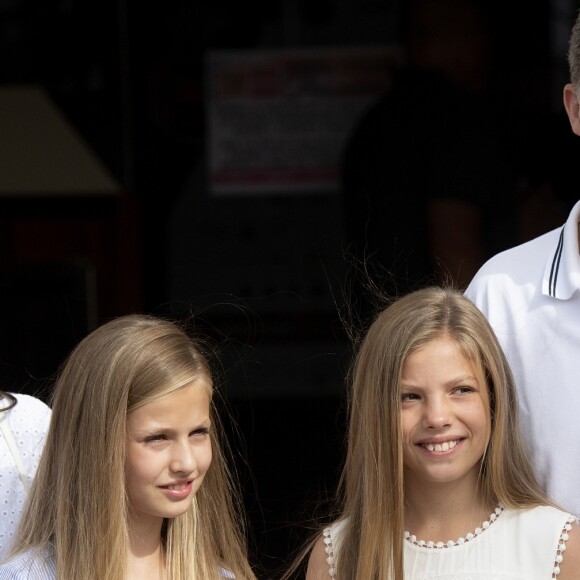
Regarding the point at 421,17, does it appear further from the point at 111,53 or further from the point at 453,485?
the point at 453,485

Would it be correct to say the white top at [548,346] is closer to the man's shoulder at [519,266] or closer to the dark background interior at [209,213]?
the man's shoulder at [519,266]

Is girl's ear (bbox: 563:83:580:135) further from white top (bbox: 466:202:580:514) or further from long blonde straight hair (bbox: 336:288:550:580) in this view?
long blonde straight hair (bbox: 336:288:550:580)

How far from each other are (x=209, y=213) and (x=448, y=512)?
2.72 metres

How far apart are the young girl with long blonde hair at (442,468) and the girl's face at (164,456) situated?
0.34 metres

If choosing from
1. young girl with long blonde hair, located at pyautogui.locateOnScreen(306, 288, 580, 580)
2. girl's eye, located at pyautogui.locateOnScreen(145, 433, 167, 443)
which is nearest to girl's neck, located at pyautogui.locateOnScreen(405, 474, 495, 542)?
young girl with long blonde hair, located at pyautogui.locateOnScreen(306, 288, 580, 580)

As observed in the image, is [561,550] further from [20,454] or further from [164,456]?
[20,454]

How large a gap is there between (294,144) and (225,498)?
260 cm

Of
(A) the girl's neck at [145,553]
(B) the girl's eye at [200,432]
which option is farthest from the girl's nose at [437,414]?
(A) the girl's neck at [145,553]

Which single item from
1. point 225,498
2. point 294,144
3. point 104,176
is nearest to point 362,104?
point 294,144

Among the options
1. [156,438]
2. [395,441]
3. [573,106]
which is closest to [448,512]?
[395,441]

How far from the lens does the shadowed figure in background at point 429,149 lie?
4.43 m

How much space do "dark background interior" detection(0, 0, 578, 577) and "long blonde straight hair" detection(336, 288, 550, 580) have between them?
7.62ft

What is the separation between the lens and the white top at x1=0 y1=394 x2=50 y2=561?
266 cm

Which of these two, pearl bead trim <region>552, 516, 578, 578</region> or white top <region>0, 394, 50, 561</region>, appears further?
white top <region>0, 394, 50, 561</region>
